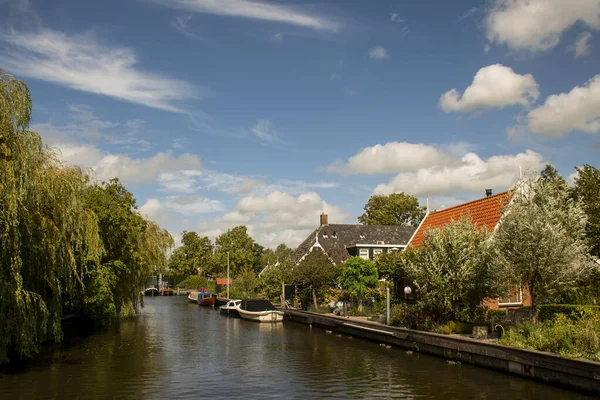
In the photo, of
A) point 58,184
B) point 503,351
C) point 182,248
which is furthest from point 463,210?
point 182,248

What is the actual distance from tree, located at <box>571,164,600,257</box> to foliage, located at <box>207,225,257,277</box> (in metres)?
65.2

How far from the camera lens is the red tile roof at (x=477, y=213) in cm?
3409

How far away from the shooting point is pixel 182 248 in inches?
4781

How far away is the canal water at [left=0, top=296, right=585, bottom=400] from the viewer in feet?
57.4

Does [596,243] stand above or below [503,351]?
above

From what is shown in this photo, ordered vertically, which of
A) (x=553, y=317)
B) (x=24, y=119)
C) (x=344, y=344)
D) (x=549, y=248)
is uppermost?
(x=24, y=119)

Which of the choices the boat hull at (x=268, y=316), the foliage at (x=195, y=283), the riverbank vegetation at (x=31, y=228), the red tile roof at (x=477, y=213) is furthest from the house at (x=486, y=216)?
the foliage at (x=195, y=283)

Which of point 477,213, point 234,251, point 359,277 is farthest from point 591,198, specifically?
point 234,251

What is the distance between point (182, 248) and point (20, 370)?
10226 centimetres

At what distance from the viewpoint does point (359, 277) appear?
128ft

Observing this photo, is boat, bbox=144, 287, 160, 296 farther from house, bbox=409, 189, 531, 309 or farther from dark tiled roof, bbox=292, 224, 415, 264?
house, bbox=409, 189, 531, 309

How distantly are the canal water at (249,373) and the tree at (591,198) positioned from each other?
15857 millimetres

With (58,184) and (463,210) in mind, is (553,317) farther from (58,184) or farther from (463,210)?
(58,184)

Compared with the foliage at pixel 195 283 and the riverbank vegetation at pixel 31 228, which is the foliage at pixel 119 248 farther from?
the foliage at pixel 195 283
